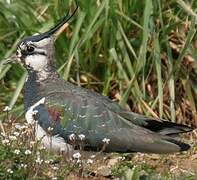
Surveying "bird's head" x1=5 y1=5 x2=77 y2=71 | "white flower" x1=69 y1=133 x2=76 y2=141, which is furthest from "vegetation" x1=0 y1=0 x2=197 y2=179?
"white flower" x1=69 y1=133 x2=76 y2=141

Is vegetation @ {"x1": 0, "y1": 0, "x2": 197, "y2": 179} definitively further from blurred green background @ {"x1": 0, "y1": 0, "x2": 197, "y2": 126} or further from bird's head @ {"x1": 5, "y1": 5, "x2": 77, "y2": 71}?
bird's head @ {"x1": 5, "y1": 5, "x2": 77, "y2": 71}

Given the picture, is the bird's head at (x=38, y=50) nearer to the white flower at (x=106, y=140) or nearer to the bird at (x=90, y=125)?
the bird at (x=90, y=125)

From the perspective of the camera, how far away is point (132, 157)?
6648 mm

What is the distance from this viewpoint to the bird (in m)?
5.53

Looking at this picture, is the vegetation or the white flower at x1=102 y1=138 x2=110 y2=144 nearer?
the white flower at x1=102 y1=138 x2=110 y2=144

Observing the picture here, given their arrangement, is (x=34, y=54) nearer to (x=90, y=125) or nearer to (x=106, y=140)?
(x=90, y=125)

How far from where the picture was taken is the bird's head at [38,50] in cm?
607

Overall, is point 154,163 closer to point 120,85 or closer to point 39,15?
point 120,85

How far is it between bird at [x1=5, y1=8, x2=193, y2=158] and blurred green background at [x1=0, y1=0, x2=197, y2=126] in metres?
1.35

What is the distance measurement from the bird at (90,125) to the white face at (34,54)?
0.19 meters

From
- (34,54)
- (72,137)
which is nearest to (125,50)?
(34,54)

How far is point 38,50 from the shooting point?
611 centimetres

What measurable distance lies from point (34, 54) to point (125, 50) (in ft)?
4.88

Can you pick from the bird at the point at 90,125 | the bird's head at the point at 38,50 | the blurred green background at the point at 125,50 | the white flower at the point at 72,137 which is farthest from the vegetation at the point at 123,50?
the white flower at the point at 72,137
